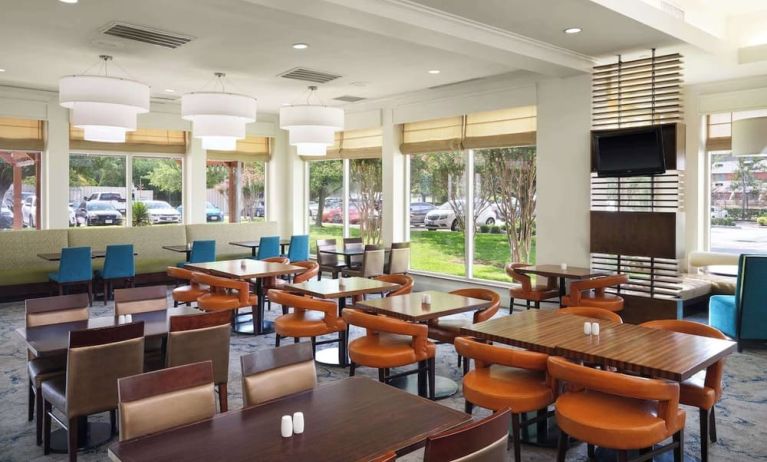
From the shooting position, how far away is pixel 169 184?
38.3 ft

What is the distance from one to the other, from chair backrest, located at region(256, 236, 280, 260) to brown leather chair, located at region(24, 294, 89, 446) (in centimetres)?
559

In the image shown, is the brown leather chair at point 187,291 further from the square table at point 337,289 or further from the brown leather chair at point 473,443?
the brown leather chair at point 473,443

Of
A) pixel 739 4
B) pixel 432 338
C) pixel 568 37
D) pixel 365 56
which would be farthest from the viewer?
pixel 365 56

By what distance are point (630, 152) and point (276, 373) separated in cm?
544

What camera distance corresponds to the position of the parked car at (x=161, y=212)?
11484mm

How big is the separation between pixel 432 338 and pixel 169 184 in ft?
27.2

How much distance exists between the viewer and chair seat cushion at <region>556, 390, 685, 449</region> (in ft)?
9.44

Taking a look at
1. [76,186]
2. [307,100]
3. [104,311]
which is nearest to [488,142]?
[307,100]

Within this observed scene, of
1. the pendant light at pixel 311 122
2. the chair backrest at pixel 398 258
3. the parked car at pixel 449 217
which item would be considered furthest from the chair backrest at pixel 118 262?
the parked car at pixel 449 217

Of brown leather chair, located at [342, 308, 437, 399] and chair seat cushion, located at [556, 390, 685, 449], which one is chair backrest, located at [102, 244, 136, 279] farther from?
chair seat cushion, located at [556, 390, 685, 449]

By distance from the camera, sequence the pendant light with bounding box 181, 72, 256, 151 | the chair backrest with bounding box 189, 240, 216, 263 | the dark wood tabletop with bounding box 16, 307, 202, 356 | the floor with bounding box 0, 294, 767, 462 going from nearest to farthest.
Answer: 1. the dark wood tabletop with bounding box 16, 307, 202, 356
2. the floor with bounding box 0, 294, 767, 462
3. the pendant light with bounding box 181, 72, 256, 151
4. the chair backrest with bounding box 189, 240, 216, 263

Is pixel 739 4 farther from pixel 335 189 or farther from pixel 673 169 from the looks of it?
pixel 335 189

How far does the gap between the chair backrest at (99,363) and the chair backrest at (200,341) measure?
0.26 m

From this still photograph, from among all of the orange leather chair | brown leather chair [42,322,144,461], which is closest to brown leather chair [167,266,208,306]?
the orange leather chair
